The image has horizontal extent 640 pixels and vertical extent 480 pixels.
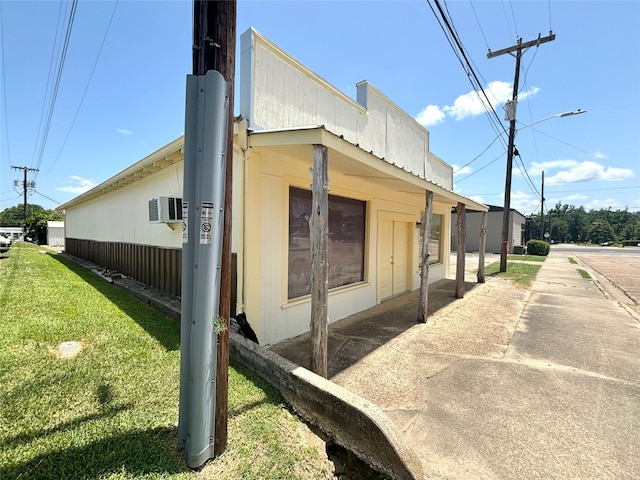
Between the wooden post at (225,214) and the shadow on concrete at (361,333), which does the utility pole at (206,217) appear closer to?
the wooden post at (225,214)

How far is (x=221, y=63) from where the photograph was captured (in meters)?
2.11

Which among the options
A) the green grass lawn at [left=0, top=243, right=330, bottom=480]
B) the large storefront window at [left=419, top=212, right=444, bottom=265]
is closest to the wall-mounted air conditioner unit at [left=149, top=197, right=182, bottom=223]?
the green grass lawn at [left=0, top=243, right=330, bottom=480]

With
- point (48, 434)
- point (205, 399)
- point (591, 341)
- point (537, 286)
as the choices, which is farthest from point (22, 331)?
point (537, 286)

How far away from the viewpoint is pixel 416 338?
543 cm

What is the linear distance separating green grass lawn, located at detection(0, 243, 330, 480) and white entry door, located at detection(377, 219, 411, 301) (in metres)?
5.11

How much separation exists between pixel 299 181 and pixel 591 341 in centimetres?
559

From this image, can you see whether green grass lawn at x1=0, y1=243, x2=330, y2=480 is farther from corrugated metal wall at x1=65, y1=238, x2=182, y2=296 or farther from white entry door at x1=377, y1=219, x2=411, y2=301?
white entry door at x1=377, y1=219, x2=411, y2=301

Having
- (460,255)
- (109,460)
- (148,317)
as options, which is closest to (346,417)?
(109,460)

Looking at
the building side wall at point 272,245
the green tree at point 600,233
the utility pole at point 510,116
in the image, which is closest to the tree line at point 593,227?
the green tree at point 600,233

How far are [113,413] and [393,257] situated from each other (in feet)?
23.3

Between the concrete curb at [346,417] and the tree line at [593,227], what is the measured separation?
79.2 metres

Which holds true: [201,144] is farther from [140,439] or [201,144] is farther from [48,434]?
[48,434]

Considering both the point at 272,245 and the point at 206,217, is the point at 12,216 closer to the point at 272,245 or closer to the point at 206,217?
the point at 272,245

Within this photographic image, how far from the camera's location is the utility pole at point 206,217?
2084 mm
